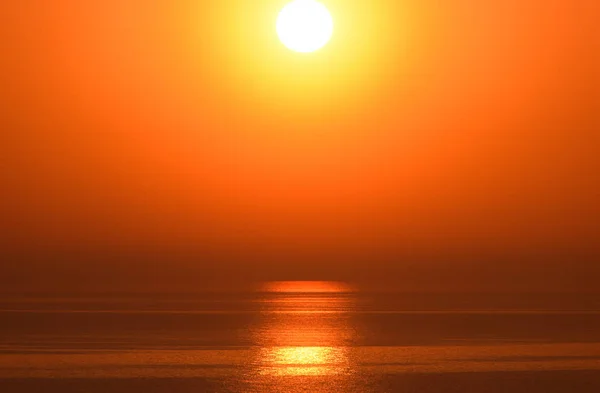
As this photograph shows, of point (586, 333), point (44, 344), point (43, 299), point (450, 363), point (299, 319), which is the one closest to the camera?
point (450, 363)

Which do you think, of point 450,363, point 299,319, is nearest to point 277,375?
point 450,363

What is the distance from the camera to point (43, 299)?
12.3 metres

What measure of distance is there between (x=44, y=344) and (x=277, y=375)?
2.69 meters

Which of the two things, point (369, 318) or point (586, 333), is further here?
point (369, 318)

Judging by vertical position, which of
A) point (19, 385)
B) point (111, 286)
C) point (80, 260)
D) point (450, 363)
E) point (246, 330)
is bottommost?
point (19, 385)

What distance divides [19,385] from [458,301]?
7327 millimetres

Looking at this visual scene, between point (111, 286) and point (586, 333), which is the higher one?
point (111, 286)

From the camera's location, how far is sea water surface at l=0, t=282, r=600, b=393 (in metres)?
6.91

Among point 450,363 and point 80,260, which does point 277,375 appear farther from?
point 80,260

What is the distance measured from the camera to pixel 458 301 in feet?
40.9

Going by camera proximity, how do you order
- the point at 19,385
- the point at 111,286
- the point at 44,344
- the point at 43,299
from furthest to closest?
the point at 111,286
the point at 43,299
the point at 44,344
the point at 19,385

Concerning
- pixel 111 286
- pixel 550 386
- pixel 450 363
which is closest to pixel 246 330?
pixel 450 363

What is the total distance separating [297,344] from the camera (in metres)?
8.46

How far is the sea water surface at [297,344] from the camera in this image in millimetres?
6906
